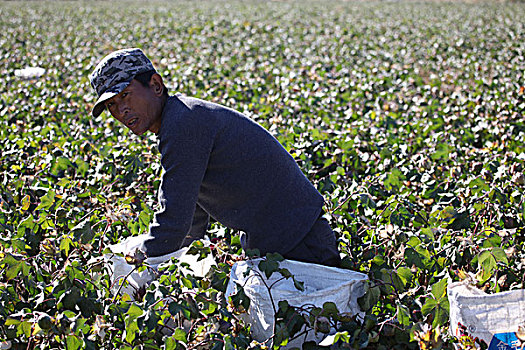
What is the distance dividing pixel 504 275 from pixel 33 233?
74.1 inches

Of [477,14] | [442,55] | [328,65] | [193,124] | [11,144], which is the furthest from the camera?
[477,14]

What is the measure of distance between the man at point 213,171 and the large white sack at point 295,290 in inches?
6.0

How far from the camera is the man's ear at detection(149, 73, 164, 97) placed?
1.98 metres

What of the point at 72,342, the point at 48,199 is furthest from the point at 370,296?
the point at 48,199

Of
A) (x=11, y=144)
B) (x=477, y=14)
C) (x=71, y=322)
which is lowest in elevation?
(x=71, y=322)

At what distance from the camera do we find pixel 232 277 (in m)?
1.97

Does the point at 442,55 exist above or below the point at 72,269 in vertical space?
above

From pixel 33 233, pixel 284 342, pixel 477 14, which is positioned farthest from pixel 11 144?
pixel 477 14

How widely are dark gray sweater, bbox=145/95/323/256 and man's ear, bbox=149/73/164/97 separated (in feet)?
0.18

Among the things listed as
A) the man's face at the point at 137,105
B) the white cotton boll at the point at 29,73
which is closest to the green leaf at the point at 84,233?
the man's face at the point at 137,105

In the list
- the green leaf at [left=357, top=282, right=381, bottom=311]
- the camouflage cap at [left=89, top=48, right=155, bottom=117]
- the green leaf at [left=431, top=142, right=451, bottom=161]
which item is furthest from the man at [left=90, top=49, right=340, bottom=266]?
the green leaf at [left=431, top=142, right=451, bottom=161]

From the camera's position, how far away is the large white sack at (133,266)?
2049 millimetres

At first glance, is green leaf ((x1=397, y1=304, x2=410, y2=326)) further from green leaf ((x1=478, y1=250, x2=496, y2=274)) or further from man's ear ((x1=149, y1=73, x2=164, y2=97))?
man's ear ((x1=149, y1=73, x2=164, y2=97))

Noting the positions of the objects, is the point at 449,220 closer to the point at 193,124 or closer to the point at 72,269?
the point at 193,124
